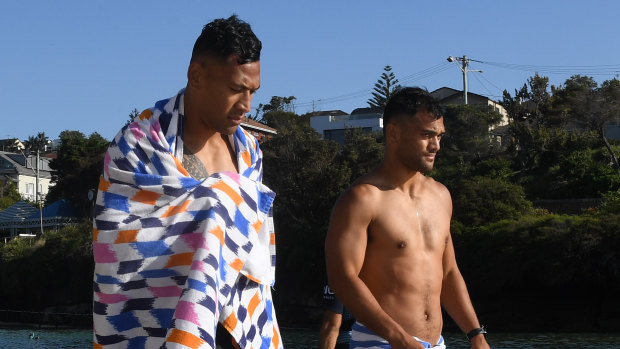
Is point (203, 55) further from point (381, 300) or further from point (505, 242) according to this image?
point (505, 242)

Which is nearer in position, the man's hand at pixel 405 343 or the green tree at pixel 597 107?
the man's hand at pixel 405 343

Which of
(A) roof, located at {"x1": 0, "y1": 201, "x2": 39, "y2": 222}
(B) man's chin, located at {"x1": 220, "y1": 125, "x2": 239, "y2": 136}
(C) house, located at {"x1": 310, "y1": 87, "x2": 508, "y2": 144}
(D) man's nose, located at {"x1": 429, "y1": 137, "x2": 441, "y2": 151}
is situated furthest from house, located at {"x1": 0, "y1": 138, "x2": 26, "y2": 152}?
(B) man's chin, located at {"x1": 220, "y1": 125, "x2": 239, "y2": 136}

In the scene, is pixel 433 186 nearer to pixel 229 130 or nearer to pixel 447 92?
pixel 229 130

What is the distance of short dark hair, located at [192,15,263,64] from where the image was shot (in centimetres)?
333

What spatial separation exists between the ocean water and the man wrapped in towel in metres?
28.8

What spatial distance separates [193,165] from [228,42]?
491 mm

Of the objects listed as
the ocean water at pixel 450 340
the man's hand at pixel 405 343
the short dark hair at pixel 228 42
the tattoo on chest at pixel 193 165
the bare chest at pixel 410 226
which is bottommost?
the ocean water at pixel 450 340

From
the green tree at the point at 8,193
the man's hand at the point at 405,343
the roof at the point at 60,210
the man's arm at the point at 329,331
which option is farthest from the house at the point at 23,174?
the man's hand at the point at 405,343

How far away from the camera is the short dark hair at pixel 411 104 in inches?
194

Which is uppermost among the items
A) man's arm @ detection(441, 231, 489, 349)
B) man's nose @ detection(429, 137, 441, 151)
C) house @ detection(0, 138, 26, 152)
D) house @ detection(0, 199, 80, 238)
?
house @ detection(0, 138, 26, 152)

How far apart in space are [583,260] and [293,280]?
45.0ft

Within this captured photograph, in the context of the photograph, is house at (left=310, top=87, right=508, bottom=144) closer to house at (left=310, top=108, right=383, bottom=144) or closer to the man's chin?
house at (left=310, top=108, right=383, bottom=144)

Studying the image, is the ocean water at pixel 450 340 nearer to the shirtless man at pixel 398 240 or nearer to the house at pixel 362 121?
the shirtless man at pixel 398 240

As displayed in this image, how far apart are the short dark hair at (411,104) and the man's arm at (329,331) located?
1.67m
